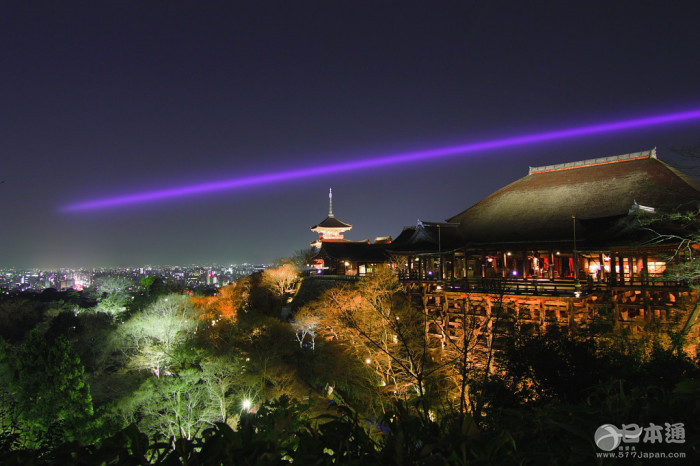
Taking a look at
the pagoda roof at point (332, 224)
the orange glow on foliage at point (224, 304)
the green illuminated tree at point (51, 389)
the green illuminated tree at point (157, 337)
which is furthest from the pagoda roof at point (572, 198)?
the pagoda roof at point (332, 224)

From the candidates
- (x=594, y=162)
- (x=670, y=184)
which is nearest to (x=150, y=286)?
(x=594, y=162)

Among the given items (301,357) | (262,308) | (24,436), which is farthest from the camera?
(262,308)

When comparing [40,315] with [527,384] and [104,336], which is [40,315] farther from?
[527,384]

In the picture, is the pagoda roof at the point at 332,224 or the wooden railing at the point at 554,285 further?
the pagoda roof at the point at 332,224

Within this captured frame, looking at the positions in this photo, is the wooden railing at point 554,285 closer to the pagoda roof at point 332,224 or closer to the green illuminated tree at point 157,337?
the green illuminated tree at point 157,337

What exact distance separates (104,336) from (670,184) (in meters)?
34.9

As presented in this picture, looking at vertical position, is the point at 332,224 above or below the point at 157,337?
above

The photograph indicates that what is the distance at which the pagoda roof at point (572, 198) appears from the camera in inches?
752

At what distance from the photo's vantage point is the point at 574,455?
1.95 metres

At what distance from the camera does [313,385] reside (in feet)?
61.6

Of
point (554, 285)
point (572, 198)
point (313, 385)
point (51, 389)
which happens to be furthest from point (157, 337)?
point (572, 198)

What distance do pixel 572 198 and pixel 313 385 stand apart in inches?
671

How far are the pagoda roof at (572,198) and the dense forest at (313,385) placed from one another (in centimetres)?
650

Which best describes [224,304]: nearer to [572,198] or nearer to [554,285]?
[554,285]
